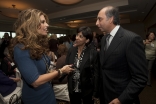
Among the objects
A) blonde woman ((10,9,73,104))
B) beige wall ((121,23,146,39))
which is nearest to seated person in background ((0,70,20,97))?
blonde woman ((10,9,73,104))

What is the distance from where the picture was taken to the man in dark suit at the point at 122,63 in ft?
3.74

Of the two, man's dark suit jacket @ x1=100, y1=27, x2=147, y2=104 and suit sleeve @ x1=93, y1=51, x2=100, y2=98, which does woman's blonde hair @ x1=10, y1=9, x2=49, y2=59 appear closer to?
man's dark suit jacket @ x1=100, y1=27, x2=147, y2=104

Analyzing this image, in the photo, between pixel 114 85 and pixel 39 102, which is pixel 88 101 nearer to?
pixel 114 85

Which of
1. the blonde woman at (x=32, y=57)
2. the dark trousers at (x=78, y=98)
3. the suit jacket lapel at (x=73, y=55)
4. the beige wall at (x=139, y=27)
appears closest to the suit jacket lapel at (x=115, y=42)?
the blonde woman at (x=32, y=57)

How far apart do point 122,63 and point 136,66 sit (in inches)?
5.0

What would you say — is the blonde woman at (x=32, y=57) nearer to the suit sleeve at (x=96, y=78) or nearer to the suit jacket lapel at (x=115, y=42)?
the suit jacket lapel at (x=115, y=42)

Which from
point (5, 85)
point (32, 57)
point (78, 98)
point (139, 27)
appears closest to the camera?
point (32, 57)

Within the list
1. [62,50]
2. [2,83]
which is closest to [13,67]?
[2,83]

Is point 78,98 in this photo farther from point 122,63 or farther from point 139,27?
point 139,27

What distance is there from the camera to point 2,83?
2.25m

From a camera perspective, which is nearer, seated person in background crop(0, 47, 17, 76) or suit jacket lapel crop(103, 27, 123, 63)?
suit jacket lapel crop(103, 27, 123, 63)

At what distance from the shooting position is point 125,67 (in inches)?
48.6

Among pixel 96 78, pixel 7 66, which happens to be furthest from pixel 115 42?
pixel 7 66

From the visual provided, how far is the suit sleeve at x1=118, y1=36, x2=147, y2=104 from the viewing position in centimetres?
113
